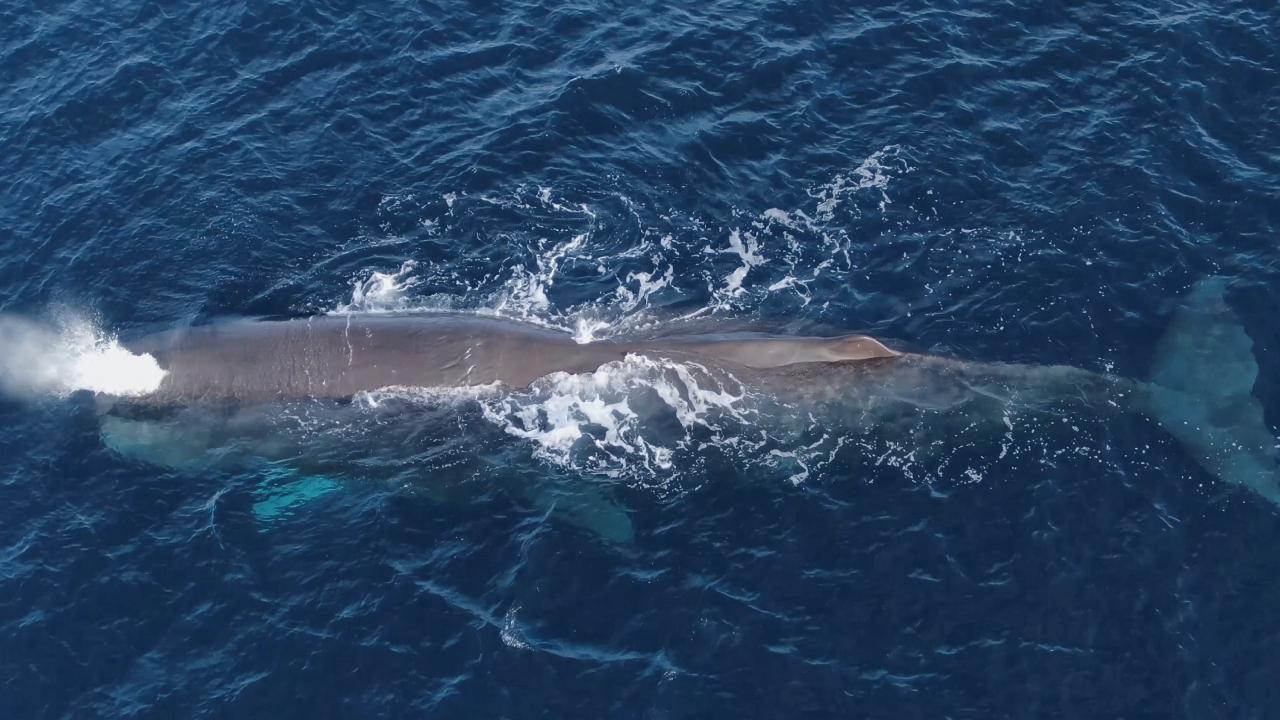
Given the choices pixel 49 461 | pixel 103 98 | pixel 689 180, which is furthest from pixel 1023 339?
pixel 103 98

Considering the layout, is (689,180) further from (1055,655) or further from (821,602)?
(1055,655)

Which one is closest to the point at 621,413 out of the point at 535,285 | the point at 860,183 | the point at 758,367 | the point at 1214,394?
the point at 758,367

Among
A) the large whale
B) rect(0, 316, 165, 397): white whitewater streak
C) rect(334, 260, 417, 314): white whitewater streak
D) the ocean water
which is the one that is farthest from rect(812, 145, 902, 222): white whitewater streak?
rect(0, 316, 165, 397): white whitewater streak

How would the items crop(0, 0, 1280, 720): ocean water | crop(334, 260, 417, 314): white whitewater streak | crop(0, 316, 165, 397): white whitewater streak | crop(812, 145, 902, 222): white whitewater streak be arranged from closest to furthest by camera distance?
crop(0, 0, 1280, 720): ocean water < crop(0, 316, 165, 397): white whitewater streak < crop(334, 260, 417, 314): white whitewater streak < crop(812, 145, 902, 222): white whitewater streak

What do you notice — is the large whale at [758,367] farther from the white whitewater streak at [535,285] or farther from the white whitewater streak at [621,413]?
the white whitewater streak at [535,285]

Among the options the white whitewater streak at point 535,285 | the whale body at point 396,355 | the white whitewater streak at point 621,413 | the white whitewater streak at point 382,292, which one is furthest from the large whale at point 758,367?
the white whitewater streak at point 382,292

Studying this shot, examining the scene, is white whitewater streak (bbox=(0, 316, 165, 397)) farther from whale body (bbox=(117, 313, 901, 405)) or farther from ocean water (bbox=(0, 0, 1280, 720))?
whale body (bbox=(117, 313, 901, 405))

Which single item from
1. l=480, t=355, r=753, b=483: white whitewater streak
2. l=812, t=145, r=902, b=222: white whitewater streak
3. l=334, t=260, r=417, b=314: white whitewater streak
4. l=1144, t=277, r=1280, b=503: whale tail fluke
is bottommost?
l=1144, t=277, r=1280, b=503: whale tail fluke
